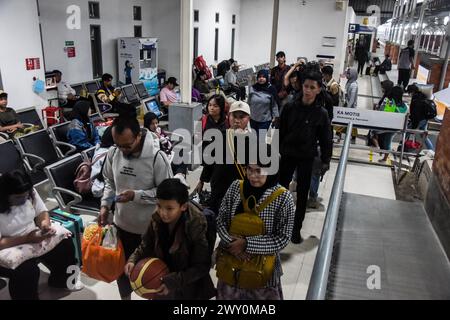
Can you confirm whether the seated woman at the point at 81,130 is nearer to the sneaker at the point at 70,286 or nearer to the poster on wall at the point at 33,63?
the poster on wall at the point at 33,63

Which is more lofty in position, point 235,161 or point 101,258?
point 235,161

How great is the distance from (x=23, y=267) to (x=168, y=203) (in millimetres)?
1744

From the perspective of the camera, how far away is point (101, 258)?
9.06 ft

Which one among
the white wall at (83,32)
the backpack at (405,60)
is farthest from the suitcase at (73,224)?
the backpack at (405,60)

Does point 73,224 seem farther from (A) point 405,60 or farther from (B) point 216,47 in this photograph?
(A) point 405,60

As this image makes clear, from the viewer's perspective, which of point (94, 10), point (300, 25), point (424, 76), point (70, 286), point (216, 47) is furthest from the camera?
point (216, 47)

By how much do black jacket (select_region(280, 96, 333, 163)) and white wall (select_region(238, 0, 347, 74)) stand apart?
1343 centimetres

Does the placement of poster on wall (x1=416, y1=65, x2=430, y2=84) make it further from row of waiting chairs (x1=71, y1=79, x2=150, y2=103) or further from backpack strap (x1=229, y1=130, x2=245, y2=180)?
backpack strap (x1=229, y1=130, x2=245, y2=180)

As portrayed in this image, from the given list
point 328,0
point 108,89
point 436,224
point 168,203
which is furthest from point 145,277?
point 328,0

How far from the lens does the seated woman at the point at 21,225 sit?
2.98 metres

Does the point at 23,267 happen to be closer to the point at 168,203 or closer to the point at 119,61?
the point at 168,203

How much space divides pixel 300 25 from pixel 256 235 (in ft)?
51.0

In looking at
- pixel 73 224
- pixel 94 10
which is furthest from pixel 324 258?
pixel 94 10

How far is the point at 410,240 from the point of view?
4.05 meters
